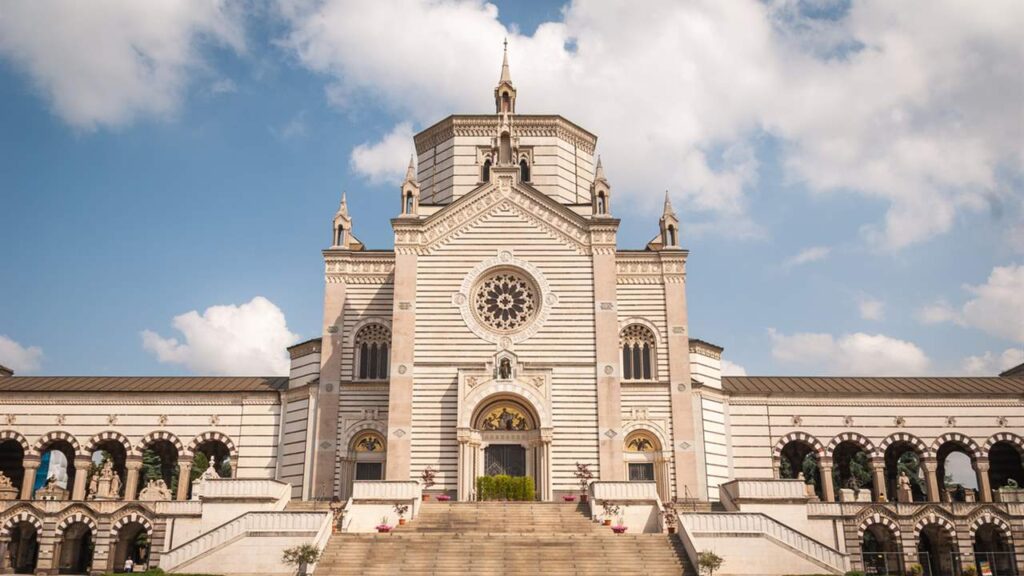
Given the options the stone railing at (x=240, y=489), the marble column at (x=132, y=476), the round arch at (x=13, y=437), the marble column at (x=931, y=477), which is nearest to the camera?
the stone railing at (x=240, y=489)

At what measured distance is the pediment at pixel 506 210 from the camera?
40.9 meters

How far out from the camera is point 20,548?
3891 centimetres

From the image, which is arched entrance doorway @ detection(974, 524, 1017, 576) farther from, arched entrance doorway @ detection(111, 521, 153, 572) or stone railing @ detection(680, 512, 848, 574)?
arched entrance doorway @ detection(111, 521, 153, 572)

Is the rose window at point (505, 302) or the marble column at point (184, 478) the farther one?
the marble column at point (184, 478)

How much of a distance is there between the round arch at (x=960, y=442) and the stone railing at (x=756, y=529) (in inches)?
656

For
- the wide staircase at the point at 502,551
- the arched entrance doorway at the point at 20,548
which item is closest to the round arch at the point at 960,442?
the wide staircase at the point at 502,551

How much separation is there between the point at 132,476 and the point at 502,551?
22.1 metres

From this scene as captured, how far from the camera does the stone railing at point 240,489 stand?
32.5 metres

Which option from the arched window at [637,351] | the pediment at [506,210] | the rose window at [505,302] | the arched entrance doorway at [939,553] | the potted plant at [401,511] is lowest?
the arched entrance doorway at [939,553]

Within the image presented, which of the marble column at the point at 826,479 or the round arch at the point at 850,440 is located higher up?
the round arch at the point at 850,440

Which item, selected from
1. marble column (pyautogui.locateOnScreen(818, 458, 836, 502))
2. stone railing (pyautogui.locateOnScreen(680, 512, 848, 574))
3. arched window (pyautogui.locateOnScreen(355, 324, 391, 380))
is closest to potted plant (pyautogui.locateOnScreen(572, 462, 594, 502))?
stone railing (pyautogui.locateOnScreen(680, 512, 848, 574))

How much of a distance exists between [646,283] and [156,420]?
24.4 metres

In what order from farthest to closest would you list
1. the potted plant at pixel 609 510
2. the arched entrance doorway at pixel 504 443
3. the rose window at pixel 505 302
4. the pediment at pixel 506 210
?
the pediment at pixel 506 210 → the rose window at pixel 505 302 → the arched entrance doorway at pixel 504 443 → the potted plant at pixel 609 510

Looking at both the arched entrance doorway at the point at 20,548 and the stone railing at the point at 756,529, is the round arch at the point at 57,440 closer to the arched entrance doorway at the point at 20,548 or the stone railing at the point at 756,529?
the arched entrance doorway at the point at 20,548
